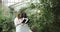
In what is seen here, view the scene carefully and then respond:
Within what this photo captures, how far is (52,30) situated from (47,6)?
1.44 feet

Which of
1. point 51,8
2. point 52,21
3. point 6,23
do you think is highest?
point 51,8

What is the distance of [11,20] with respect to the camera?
4.22 m

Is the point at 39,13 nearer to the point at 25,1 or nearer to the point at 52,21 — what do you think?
the point at 52,21

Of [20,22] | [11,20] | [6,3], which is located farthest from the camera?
[6,3]

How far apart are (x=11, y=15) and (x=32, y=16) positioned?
96cm

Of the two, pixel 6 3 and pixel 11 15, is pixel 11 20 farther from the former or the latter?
pixel 6 3

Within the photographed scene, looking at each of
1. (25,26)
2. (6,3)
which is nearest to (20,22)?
(25,26)

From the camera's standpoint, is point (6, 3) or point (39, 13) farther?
point (6, 3)

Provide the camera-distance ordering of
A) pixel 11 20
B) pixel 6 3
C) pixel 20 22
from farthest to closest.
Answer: pixel 6 3 → pixel 11 20 → pixel 20 22

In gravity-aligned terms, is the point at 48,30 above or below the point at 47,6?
below

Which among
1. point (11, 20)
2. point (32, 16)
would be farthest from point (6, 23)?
point (32, 16)

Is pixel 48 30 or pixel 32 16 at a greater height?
pixel 32 16

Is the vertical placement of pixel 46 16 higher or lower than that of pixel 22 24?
higher

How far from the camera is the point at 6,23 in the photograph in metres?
4.22
